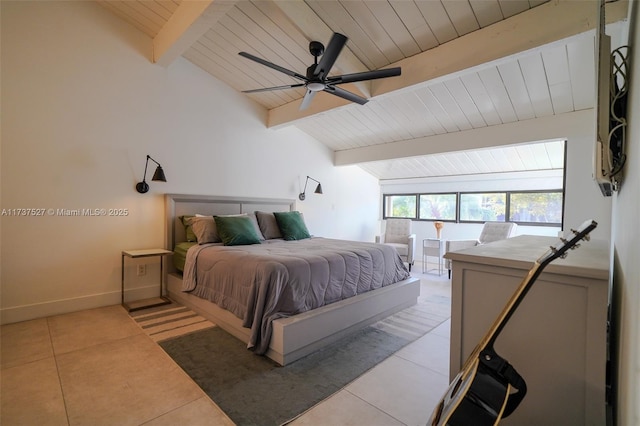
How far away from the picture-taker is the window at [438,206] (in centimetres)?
630

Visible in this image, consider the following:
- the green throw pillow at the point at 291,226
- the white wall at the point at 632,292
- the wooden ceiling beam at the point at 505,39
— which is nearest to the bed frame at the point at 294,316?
the green throw pillow at the point at 291,226

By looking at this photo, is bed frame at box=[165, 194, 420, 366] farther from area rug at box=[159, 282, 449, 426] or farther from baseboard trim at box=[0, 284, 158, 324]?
baseboard trim at box=[0, 284, 158, 324]

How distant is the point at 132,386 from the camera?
1858 millimetres

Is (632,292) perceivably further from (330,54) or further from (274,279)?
(330,54)

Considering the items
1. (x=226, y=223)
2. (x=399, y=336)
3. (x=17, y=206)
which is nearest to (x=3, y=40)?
(x=17, y=206)

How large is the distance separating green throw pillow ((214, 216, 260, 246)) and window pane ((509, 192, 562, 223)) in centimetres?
476

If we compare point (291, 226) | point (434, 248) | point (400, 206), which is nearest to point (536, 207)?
point (434, 248)

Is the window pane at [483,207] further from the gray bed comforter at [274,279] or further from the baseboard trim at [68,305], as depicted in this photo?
the baseboard trim at [68,305]

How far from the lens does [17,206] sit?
2.80m

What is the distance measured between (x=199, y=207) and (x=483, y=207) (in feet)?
17.2

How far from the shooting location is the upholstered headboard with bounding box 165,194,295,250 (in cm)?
373

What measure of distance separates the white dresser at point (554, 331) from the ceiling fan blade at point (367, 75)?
1659 mm

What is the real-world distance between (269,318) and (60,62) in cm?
333

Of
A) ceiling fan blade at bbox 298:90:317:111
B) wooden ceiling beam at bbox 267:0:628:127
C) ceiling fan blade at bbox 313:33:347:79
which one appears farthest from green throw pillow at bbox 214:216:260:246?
wooden ceiling beam at bbox 267:0:628:127
